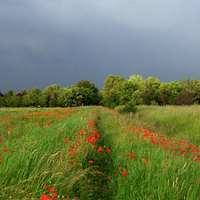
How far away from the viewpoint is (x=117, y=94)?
3700cm

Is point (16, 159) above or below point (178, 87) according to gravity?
below

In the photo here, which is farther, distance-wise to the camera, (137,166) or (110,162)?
(110,162)

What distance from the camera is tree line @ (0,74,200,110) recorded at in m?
39.2

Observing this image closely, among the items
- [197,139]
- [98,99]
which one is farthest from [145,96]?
[197,139]

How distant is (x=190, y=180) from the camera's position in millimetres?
2789

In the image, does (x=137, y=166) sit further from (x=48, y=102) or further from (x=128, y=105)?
(x=48, y=102)

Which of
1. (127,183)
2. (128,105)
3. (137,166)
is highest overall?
(128,105)

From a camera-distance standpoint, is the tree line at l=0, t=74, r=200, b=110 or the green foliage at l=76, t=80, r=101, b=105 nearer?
the tree line at l=0, t=74, r=200, b=110

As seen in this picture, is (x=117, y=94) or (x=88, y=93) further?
(x=88, y=93)

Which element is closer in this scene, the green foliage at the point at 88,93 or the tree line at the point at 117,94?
the tree line at the point at 117,94

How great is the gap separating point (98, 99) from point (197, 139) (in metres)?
54.1

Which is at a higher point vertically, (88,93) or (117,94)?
(88,93)

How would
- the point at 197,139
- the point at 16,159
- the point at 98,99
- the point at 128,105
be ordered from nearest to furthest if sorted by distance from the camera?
the point at 16,159
the point at 197,139
the point at 128,105
the point at 98,99

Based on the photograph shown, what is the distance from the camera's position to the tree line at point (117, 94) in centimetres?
3924
